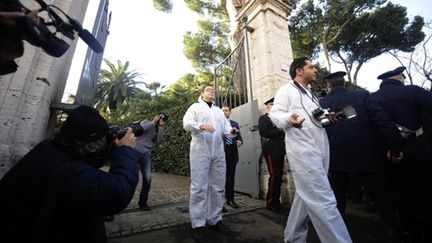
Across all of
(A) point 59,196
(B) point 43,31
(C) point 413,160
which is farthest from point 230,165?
(B) point 43,31

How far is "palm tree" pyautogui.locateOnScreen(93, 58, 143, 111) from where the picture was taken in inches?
1126

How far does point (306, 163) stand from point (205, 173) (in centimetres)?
136

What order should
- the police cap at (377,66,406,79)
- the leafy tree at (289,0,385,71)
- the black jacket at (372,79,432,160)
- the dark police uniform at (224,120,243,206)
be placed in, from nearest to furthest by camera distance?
the black jacket at (372,79,432,160) → the police cap at (377,66,406,79) → the dark police uniform at (224,120,243,206) → the leafy tree at (289,0,385,71)

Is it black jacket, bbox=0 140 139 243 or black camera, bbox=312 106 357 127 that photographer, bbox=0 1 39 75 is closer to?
black jacket, bbox=0 140 139 243

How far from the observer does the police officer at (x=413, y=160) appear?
2516 mm

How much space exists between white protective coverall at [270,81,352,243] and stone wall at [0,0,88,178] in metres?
2.52

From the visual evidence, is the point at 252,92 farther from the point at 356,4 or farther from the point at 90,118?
the point at 356,4

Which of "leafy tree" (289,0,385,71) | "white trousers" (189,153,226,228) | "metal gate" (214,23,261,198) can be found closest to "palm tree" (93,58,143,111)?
"leafy tree" (289,0,385,71)

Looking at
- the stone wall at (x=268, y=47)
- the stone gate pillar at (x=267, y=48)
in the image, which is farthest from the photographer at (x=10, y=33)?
the stone wall at (x=268, y=47)

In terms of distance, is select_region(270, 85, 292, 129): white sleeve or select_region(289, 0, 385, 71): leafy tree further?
select_region(289, 0, 385, 71): leafy tree

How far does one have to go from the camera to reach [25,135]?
2.38 metres

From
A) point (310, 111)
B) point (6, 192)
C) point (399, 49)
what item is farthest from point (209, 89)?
point (399, 49)

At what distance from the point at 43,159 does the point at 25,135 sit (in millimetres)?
1511

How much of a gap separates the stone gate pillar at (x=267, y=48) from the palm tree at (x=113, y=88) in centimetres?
2598
